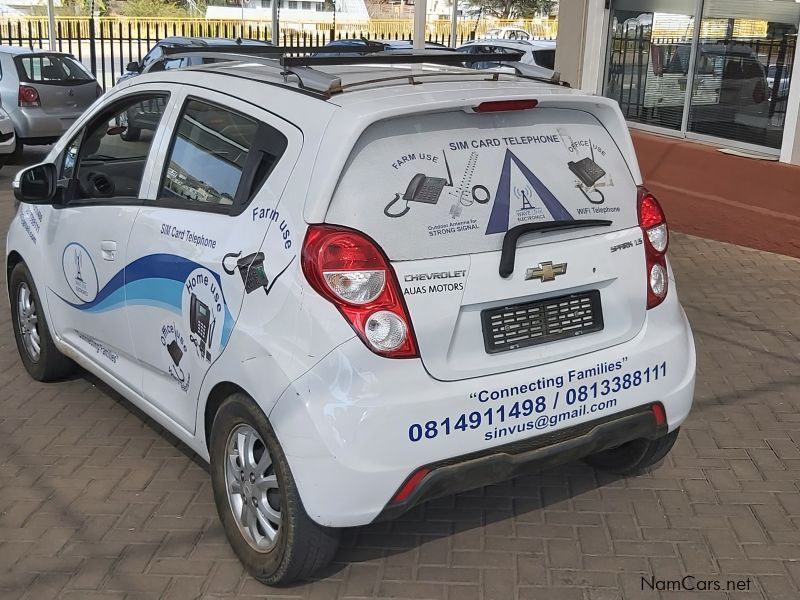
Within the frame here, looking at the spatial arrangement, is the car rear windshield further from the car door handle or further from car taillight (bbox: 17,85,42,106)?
the car door handle

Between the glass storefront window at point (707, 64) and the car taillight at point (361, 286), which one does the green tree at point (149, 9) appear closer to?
the glass storefront window at point (707, 64)

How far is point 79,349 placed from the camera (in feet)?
15.7

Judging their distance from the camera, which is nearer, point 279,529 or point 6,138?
point 279,529

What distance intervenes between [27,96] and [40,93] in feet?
0.72

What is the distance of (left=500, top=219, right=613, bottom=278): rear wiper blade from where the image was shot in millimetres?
3240

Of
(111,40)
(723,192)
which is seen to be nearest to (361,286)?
(723,192)

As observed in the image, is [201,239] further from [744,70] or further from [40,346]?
[744,70]

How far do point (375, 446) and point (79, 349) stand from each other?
2.31 m

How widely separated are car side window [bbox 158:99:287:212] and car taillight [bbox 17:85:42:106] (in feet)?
35.3

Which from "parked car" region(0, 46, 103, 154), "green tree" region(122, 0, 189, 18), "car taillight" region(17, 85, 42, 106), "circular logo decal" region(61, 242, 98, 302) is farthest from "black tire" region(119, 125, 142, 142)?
"green tree" region(122, 0, 189, 18)

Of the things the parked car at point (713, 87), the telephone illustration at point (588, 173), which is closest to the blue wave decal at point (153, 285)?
the telephone illustration at point (588, 173)

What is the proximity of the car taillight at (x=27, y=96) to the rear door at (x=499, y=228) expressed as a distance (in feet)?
38.6

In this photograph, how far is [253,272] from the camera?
328 centimetres

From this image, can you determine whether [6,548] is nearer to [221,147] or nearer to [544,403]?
[221,147]
